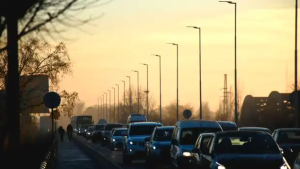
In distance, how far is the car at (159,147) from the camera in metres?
30.2

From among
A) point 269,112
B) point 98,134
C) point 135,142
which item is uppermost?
point 135,142

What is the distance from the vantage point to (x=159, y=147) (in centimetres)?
3023

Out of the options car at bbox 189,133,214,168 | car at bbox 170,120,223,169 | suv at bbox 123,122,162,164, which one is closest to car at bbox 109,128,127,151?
suv at bbox 123,122,162,164

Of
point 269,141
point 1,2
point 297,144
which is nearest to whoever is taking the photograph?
point 1,2

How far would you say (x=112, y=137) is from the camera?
52375mm

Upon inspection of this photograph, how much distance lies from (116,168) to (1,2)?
20378mm

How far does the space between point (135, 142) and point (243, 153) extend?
17.5 m

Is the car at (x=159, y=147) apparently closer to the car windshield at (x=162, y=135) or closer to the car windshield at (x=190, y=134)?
the car windshield at (x=162, y=135)

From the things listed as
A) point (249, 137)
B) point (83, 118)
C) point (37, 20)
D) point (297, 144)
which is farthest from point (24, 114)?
point (83, 118)

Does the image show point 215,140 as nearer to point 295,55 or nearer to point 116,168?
point 116,168

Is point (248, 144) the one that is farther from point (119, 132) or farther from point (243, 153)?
point (119, 132)

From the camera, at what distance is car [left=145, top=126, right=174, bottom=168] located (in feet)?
99.1

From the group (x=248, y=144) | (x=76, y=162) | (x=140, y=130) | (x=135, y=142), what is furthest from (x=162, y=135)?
(x=248, y=144)

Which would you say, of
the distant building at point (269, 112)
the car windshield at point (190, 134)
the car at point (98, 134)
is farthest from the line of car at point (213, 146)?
the distant building at point (269, 112)
